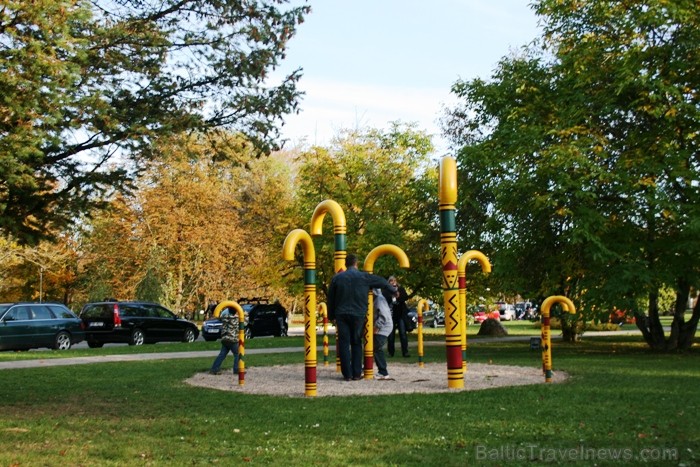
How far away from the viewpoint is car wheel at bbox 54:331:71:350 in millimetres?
28688

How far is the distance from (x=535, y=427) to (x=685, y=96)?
15764mm

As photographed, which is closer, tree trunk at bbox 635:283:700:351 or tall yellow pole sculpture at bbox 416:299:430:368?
tall yellow pole sculpture at bbox 416:299:430:368

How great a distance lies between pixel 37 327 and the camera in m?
28.1

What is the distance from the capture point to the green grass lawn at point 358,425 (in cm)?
762

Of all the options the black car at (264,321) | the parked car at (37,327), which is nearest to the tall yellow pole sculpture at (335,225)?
the parked car at (37,327)

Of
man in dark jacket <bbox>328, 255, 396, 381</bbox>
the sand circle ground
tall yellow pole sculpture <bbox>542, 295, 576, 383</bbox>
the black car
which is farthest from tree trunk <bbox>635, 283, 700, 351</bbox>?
the black car

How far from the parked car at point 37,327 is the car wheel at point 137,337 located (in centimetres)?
188

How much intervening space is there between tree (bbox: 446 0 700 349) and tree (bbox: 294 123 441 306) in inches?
397

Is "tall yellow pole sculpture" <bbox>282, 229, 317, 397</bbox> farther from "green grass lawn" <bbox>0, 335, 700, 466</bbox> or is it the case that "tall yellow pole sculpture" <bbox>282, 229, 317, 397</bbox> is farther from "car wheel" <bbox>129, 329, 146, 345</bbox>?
"car wheel" <bbox>129, 329, 146, 345</bbox>

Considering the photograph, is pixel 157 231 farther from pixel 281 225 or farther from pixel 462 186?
pixel 462 186

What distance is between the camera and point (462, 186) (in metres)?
28.3

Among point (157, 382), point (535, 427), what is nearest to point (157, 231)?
point (157, 382)

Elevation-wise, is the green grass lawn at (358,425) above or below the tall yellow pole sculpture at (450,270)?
below

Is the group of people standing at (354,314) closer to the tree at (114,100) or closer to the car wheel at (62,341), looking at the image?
the tree at (114,100)
